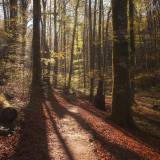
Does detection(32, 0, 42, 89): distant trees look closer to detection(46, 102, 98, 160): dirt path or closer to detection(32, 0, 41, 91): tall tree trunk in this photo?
detection(32, 0, 41, 91): tall tree trunk

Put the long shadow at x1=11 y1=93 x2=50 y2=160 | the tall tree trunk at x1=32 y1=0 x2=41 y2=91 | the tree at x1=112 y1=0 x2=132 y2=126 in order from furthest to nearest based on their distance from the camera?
the tall tree trunk at x1=32 y1=0 x2=41 y2=91, the tree at x1=112 y1=0 x2=132 y2=126, the long shadow at x1=11 y1=93 x2=50 y2=160

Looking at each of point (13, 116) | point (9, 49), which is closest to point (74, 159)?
point (13, 116)

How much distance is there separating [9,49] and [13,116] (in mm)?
9512

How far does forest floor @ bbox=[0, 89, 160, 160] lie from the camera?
27.9 feet

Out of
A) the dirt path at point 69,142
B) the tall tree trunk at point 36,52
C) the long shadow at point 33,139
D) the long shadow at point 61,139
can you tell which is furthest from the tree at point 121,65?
the tall tree trunk at point 36,52

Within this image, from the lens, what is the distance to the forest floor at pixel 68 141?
27.9 feet

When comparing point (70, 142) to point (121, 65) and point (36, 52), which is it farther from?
point (36, 52)

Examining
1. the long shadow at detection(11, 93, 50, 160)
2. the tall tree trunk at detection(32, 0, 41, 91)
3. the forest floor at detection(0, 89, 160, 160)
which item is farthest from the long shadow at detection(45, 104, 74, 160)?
the tall tree trunk at detection(32, 0, 41, 91)

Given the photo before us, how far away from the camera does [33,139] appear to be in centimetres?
955

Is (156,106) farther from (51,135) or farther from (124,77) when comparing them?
(51,135)

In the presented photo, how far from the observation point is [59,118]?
13.2m

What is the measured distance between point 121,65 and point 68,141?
489cm

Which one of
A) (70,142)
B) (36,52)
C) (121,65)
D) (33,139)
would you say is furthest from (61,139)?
(36,52)

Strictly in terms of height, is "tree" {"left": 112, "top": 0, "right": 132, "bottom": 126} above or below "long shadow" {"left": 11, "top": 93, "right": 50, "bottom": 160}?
above
